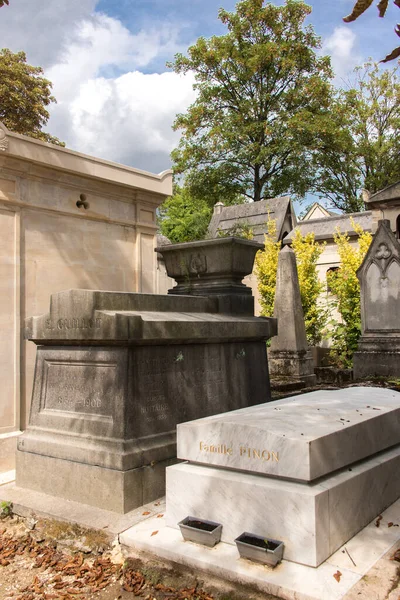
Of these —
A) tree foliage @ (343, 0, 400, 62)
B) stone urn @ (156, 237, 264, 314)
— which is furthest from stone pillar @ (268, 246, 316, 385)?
tree foliage @ (343, 0, 400, 62)

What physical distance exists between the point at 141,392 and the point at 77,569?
129cm

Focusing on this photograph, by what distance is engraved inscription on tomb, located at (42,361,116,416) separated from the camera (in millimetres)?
4066

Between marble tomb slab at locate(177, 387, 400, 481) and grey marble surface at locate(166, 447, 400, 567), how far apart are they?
0.08 meters

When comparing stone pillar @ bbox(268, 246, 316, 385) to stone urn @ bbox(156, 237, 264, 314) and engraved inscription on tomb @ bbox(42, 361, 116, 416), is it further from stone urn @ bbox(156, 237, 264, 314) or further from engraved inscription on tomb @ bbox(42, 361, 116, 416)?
engraved inscription on tomb @ bbox(42, 361, 116, 416)

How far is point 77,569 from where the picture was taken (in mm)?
3191

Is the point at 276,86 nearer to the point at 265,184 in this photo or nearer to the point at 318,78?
the point at 318,78

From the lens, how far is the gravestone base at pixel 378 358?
967 centimetres

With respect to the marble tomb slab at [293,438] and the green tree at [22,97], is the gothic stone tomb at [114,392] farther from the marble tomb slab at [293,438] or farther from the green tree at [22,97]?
the green tree at [22,97]

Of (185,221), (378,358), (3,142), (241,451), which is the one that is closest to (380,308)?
(378,358)

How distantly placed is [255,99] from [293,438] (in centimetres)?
2820

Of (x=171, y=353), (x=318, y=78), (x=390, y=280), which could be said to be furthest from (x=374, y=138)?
(x=171, y=353)

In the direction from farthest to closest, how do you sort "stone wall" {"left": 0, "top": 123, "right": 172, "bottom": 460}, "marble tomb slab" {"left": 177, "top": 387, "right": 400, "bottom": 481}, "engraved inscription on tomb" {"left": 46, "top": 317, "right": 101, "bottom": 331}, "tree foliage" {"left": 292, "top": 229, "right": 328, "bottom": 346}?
"tree foliage" {"left": 292, "top": 229, "right": 328, "bottom": 346} < "stone wall" {"left": 0, "top": 123, "right": 172, "bottom": 460} < "engraved inscription on tomb" {"left": 46, "top": 317, "right": 101, "bottom": 331} < "marble tomb slab" {"left": 177, "top": 387, "right": 400, "bottom": 481}

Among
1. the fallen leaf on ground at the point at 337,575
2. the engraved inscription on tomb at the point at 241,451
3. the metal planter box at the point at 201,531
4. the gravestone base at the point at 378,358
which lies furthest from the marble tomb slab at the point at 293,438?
the gravestone base at the point at 378,358

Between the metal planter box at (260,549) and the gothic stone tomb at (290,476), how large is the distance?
9 centimetres
